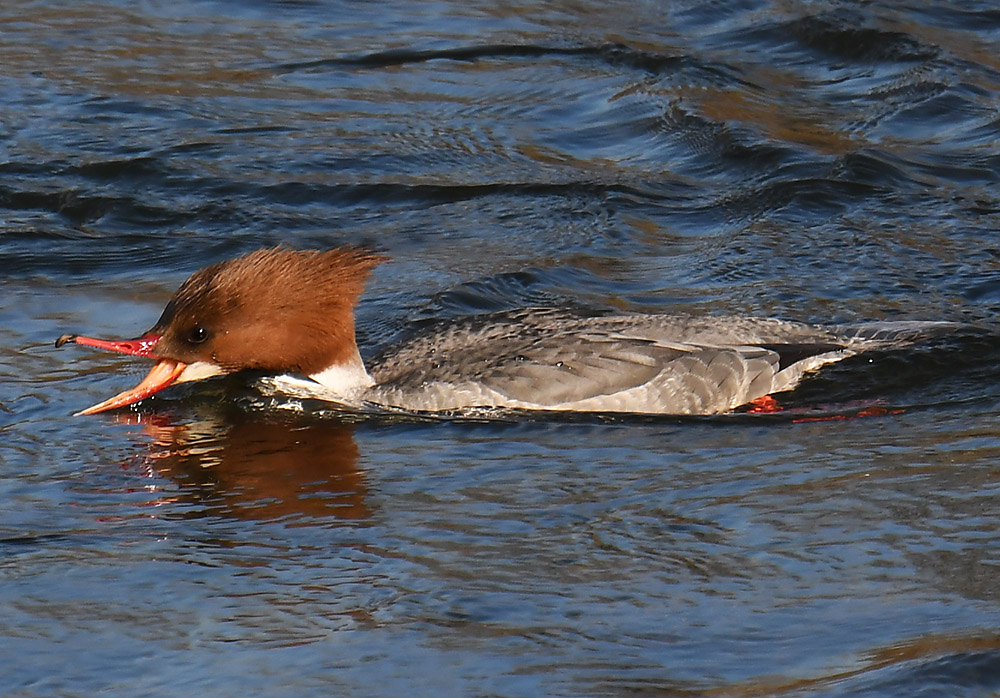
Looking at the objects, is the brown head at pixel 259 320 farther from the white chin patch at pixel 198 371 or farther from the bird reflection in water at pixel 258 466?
the bird reflection in water at pixel 258 466

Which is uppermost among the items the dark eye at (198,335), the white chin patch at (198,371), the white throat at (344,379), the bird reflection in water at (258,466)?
the dark eye at (198,335)

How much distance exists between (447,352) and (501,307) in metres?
1.47

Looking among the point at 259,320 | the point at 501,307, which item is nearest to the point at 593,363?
the point at 259,320

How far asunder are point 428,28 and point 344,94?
1.46m

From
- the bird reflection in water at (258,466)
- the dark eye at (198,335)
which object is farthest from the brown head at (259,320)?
the bird reflection in water at (258,466)

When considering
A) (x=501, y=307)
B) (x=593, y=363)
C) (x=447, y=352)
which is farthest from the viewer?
(x=501, y=307)

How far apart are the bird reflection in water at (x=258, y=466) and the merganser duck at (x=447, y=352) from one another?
0.25 metres

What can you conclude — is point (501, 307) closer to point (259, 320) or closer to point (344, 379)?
point (344, 379)

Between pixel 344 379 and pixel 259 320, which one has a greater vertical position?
pixel 259 320

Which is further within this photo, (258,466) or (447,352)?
(447,352)

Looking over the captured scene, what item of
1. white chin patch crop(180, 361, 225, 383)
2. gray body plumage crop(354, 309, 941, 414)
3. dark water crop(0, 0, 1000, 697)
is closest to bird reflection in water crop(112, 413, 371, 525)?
dark water crop(0, 0, 1000, 697)

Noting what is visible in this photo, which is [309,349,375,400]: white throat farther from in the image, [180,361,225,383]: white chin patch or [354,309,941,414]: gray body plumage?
[180,361,225,383]: white chin patch

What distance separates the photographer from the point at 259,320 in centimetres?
751

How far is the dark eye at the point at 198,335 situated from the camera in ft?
24.1
